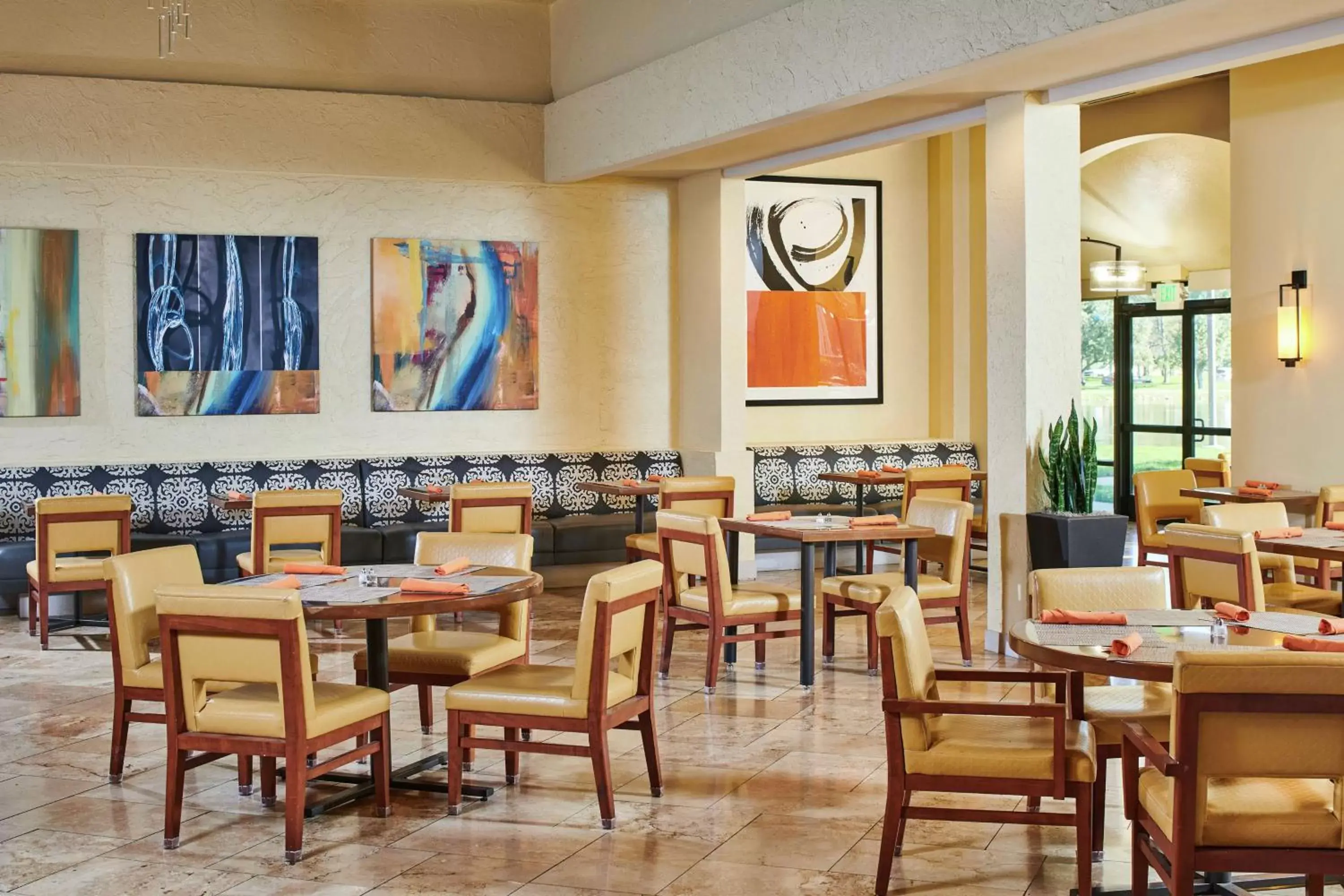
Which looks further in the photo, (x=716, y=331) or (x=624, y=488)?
(x=716, y=331)

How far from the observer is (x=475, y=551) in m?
6.49

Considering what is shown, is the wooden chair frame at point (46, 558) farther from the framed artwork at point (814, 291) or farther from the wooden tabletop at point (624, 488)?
the framed artwork at point (814, 291)

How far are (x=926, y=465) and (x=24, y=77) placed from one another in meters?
7.81

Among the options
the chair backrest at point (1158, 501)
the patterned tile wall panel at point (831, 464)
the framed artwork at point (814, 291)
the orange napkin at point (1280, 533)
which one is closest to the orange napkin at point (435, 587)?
the orange napkin at point (1280, 533)

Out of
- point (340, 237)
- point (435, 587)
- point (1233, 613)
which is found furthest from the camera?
point (340, 237)

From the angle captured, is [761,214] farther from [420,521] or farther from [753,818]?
[753,818]

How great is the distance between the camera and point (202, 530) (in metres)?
10.6

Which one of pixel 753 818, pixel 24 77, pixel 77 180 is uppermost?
pixel 24 77

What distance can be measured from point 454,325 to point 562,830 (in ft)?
22.4

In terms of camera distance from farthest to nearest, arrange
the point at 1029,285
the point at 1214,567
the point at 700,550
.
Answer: the point at 1029,285, the point at 700,550, the point at 1214,567

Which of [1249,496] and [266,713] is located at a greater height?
[1249,496]

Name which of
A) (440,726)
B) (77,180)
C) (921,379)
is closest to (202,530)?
(77,180)

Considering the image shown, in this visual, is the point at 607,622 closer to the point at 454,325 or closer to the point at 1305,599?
the point at 1305,599

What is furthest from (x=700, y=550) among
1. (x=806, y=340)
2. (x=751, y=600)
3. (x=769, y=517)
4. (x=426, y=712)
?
(x=806, y=340)
